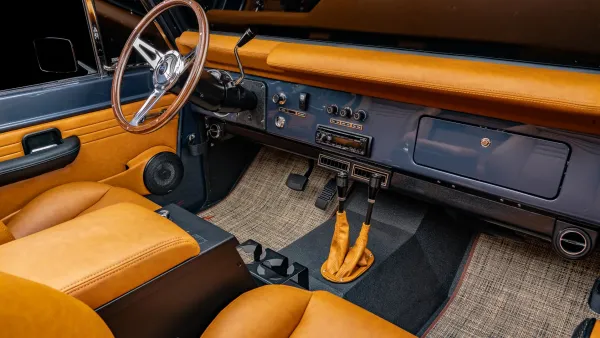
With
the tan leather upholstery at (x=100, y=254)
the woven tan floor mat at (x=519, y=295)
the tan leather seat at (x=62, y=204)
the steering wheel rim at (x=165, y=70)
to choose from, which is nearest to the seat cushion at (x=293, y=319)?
the tan leather upholstery at (x=100, y=254)

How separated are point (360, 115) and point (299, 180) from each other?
0.92 m

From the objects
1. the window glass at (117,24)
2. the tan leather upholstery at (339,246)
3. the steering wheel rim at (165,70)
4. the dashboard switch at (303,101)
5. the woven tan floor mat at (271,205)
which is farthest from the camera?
the woven tan floor mat at (271,205)

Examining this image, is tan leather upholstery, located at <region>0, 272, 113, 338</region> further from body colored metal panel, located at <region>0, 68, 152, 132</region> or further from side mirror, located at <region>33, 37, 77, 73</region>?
side mirror, located at <region>33, 37, 77, 73</region>

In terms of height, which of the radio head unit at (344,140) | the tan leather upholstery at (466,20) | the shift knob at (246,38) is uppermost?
the tan leather upholstery at (466,20)

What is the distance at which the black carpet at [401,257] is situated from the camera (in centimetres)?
186

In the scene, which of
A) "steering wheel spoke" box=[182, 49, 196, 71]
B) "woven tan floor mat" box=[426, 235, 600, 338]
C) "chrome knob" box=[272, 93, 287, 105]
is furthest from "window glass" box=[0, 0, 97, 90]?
"woven tan floor mat" box=[426, 235, 600, 338]

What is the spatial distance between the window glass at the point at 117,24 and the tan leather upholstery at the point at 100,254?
1.26 meters

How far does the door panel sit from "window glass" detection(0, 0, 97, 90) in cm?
25

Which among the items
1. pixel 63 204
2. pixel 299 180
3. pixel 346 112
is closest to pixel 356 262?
pixel 346 112

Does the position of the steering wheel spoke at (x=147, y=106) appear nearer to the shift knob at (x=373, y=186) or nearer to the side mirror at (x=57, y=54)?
the side mirror at (x=57, y=54)

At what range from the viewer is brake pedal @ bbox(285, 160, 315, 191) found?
105 inches

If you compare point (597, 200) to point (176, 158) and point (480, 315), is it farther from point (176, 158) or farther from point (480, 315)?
point (176, 158)

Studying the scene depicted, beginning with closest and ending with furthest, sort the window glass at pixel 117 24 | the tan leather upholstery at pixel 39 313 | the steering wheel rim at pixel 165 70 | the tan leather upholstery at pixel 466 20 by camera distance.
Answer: the tan leather upholstery at pixel 39 313 → the tan leather upholstery at pixel 466 20 → the steering wheel rim at pixel 165 70 → the window glass at pixel 117 24

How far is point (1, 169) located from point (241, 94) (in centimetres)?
105
